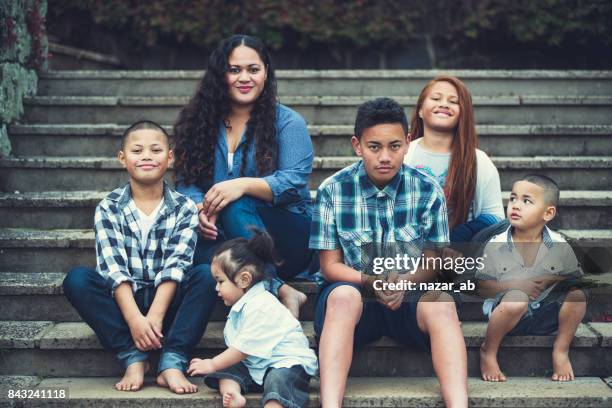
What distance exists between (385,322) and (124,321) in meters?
0.96

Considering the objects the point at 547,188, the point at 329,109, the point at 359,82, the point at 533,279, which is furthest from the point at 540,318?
the point at 359,82

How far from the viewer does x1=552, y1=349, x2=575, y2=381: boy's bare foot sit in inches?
114

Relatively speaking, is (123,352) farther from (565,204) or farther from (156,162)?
Result: (565,204)

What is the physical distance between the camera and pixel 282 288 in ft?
10.1

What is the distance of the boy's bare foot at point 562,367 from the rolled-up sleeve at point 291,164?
1.18 meters

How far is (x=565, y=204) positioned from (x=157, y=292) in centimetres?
197

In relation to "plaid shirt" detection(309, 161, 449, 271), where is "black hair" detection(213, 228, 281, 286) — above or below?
below

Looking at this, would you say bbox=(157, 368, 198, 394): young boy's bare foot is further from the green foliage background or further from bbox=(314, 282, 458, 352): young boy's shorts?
the green foliage background

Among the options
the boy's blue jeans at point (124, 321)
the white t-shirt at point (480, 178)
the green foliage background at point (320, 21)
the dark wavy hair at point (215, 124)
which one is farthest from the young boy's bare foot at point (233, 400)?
the green foliage background at point (320, 21)

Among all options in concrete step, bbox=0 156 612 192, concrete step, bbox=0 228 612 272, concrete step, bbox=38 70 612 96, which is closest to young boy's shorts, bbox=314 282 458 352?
concrete step, bbox=0 228 612 272

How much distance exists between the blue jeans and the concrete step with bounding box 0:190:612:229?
2.84 feet

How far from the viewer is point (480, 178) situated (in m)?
3.25

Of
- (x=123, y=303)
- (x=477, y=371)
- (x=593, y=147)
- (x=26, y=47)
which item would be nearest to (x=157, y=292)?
(x=123, y=303)

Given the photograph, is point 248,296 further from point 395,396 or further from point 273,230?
point 395,396
